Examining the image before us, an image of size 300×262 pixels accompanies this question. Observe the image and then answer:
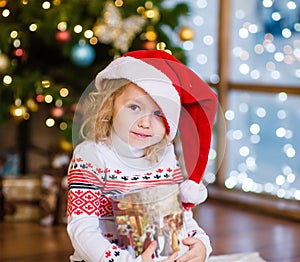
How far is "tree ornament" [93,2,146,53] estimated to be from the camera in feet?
10.3

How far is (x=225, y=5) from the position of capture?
3.72 m

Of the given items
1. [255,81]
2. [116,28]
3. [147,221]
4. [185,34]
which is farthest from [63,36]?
[147,221]

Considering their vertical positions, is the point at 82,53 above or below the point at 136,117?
above

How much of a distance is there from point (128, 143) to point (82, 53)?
1333 millimetres

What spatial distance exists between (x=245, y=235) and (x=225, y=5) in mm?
1229

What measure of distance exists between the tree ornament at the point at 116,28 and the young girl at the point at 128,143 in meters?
1.24

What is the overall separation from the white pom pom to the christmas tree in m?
1.14

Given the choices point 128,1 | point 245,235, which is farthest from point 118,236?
point 128,1

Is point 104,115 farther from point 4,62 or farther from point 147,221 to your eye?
point 4,62

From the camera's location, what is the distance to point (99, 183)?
1.88 metres

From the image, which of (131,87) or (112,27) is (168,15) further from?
(131,87)

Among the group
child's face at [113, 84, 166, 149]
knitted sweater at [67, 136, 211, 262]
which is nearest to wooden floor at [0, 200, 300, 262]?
knitted sweater at [67, 136, 211, 262]

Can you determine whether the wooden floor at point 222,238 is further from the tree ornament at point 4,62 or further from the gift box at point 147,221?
the gift box at point 147,221

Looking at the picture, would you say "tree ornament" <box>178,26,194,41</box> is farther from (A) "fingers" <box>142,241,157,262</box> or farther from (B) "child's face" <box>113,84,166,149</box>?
(A) "fingers" <box>142,241,157,262</box>
